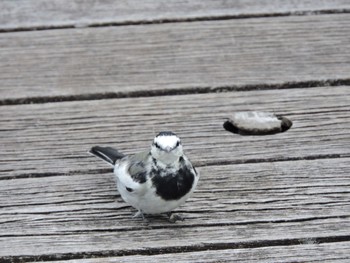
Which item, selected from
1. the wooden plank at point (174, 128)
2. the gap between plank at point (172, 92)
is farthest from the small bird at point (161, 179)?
the gap between plank at point (172, 92)

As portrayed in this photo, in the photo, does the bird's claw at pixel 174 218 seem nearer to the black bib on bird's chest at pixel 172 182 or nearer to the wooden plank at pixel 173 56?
the black bib on bird's chest at pixel 172 182

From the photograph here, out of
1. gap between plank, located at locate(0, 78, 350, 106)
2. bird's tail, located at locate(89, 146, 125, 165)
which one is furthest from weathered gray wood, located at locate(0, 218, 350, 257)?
gap between plank, located at locate(0, 78, 350, 106)

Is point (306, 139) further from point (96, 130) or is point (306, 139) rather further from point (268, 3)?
point (268, 3)

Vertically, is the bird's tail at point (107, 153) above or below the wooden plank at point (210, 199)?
above

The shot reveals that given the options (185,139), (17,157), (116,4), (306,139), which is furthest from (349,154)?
(116,4)

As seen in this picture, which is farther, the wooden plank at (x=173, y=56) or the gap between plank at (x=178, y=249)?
the wooden plank at (x=173, y=56)

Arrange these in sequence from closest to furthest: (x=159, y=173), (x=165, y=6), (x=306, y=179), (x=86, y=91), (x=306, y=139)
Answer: (x=159, y=173), (x=306, y=179), (x=306, y=139), (x=86, y=91), (x=165, y=6)

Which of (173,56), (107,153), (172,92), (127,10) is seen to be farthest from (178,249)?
(127,10)

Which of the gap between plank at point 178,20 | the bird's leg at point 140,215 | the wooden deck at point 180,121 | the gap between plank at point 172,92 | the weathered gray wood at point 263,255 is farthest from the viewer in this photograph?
the gap between plank at point 178,20
